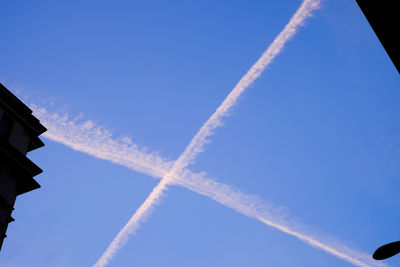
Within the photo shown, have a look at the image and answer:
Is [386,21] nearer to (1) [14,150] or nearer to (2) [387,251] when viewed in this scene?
(2) [387,251]

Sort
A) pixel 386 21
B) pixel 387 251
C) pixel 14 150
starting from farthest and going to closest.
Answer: pixel 14 150 → pixel 386 21 → pixel 387 251

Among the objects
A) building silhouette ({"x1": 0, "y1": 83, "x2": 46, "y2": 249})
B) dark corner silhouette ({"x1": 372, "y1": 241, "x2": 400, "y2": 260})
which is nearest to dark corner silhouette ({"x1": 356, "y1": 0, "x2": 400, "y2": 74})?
dark corner silhouette ({"x1": 372, "y1": 241, "x2": 400, "y2": 260})

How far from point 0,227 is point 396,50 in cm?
2064

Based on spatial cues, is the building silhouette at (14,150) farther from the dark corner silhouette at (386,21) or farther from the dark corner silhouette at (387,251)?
the dark corner silhouette at (386,21)

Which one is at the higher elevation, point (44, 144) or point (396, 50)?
point (396, 50)

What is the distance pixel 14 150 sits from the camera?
2147 cm

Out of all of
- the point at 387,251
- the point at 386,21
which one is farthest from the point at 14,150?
the point at 386,21

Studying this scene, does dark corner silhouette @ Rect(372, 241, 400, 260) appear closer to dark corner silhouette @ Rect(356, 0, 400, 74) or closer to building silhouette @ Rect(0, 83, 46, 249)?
dark corner silhouette @ Rect(356, 0, 400, 74)

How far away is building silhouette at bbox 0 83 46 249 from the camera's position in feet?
67.1

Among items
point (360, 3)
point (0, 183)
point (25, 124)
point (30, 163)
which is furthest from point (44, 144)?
point (360, 3)

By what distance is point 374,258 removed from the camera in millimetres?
9023

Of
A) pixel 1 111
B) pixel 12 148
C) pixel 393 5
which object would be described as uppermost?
pixel 393 5

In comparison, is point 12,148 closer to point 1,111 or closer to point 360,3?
point 1,111

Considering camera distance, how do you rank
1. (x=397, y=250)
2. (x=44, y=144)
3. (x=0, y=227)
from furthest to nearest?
(x=44, y=144) → (x=0, y=227) → (x=397, y=250)
